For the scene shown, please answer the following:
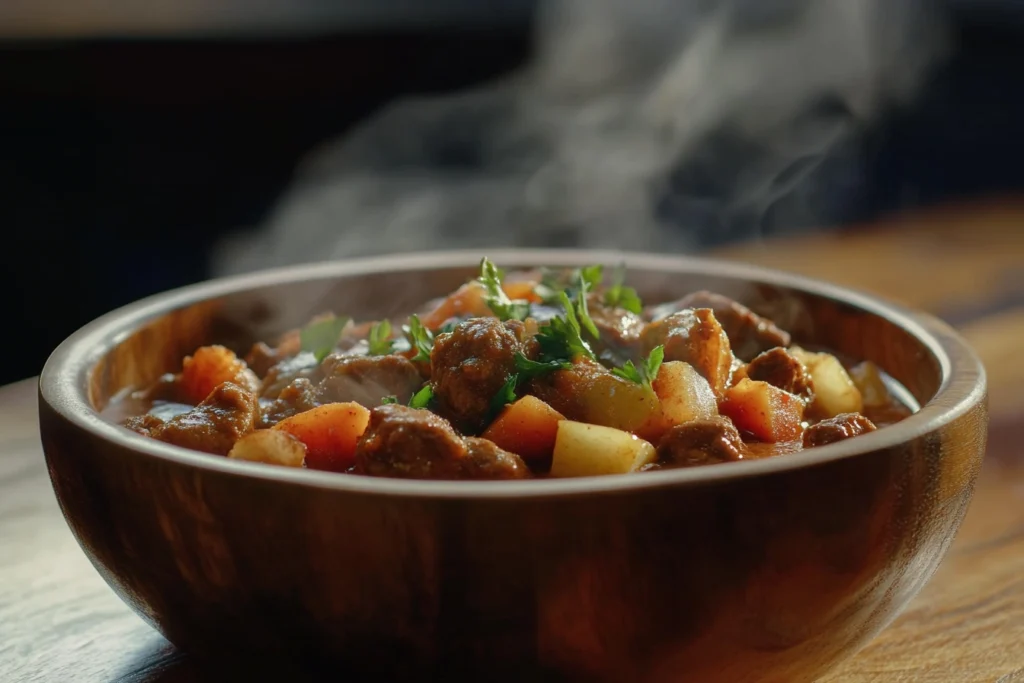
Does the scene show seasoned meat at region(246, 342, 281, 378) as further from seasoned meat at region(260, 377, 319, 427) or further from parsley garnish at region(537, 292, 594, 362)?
parsley garnish at region(537, 292, 594, 362)

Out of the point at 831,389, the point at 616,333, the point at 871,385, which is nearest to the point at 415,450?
the point at 616,333

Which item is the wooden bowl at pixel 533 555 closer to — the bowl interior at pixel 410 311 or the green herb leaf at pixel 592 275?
the bowl interior at pixel 410 311

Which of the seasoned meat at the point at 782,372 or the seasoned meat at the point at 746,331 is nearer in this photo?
the seasoned meat at the point at 782,372

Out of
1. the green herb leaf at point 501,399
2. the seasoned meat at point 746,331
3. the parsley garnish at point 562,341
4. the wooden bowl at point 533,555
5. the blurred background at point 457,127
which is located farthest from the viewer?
the blurred background at point 457,127

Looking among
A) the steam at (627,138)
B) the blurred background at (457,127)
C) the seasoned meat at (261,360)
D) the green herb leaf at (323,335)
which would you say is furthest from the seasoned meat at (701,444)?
the steam at (627,138)

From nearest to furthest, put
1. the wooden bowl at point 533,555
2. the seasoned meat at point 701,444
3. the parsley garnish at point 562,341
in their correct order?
the wooden bowl at point 533,555
the seasoned meat at point 701,444
the parsley garnish at point 562,341

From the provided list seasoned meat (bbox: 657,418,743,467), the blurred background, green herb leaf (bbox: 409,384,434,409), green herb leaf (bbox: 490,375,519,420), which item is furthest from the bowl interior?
the blurred background
